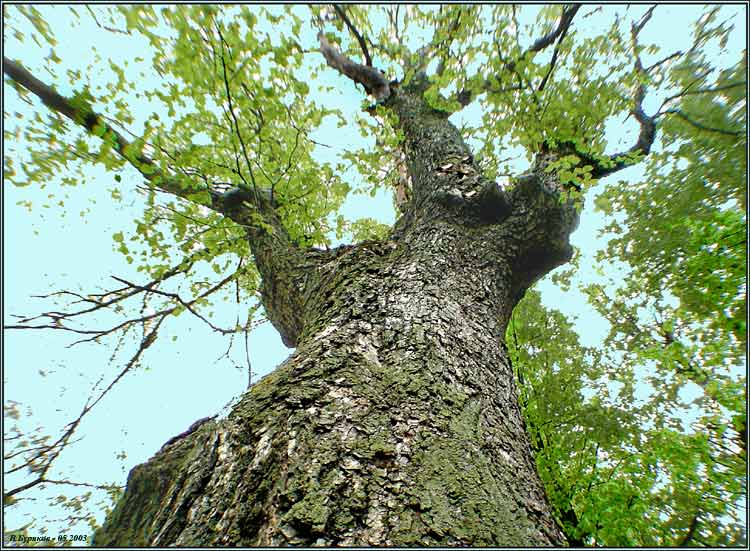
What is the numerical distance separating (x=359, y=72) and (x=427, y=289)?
14.6 feet

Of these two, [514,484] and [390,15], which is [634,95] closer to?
[390,15]

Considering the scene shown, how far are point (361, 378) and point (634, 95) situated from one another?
205 inches

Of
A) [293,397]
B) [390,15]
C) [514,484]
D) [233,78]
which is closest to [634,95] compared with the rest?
[390,15]

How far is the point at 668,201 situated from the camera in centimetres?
585

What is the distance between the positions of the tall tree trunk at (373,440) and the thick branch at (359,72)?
3.55 meters

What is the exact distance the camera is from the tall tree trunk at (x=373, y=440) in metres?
1.21

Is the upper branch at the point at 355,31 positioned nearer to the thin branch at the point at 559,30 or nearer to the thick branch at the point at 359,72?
the thick branch at the point at 359,72

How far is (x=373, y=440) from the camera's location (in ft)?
4.80

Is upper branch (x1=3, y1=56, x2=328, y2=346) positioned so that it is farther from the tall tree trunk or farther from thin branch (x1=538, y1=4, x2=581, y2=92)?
thin branch (x1=538, y1=4, x2=581, y2=92)

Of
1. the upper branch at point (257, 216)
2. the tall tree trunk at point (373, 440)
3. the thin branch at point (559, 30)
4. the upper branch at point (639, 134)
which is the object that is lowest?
the tall tree trunk at point (373, 440)

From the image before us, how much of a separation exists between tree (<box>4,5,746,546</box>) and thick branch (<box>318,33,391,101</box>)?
54 mm

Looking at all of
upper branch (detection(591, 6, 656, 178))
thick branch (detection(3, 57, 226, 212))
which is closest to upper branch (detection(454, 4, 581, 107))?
upper branch (detection(591, 6, 656, 178))

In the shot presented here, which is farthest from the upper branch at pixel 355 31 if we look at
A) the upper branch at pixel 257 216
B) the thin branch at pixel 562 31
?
the upper branch at pixel 257 216

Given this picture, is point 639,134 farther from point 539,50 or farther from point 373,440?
point 373,440
